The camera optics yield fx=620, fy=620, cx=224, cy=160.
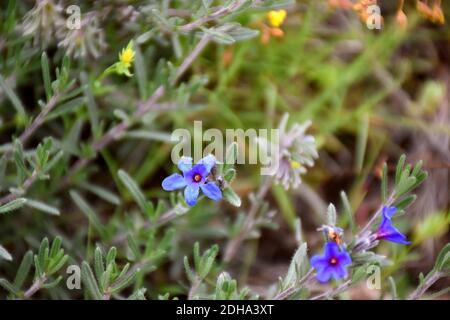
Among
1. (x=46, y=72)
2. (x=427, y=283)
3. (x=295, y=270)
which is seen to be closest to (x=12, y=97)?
(x=46, y=72)

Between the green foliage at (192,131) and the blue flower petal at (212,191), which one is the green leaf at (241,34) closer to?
the green foliage at (192,131)

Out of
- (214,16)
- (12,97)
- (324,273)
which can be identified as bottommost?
(324,273)

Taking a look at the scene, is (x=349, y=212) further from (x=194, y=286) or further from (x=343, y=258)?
(x=194, y=286)

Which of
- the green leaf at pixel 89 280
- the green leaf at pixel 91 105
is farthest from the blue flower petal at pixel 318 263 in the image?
the green leaf at pixel 91 105

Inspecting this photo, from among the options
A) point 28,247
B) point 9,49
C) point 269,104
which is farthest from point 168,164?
point 9,49

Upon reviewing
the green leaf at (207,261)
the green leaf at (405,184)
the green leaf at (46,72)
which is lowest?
the green leaf at (207,261)

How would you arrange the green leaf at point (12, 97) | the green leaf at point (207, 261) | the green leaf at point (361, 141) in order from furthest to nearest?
the green leaf at point (361, 141) → the green leaf at point (12, 97) → the green leaf at point (207, 261)
